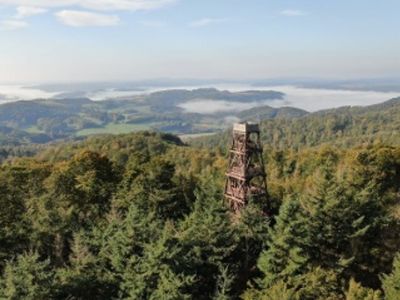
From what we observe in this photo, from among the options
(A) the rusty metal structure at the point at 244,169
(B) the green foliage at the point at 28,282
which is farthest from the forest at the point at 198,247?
(A) the rusty metal structure at the point at 244,169

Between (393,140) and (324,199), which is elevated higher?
(324,199)

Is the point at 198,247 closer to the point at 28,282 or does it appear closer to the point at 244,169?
the point at 28,282

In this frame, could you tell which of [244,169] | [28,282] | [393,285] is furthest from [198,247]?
[393,285]

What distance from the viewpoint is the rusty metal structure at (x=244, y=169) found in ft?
127

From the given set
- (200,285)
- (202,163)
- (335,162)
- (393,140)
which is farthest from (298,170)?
(393,140)

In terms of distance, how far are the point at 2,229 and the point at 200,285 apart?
1560cm

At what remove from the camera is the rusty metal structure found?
3866 cm

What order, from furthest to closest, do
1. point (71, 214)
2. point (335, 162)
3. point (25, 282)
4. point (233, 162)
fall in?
point (335, 162), point (233, 162), point (71, 214), point (25, 282)

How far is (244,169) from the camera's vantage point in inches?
1523

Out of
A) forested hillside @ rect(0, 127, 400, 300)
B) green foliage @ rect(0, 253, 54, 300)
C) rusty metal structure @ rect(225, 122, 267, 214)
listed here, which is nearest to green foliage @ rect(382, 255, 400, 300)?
forested hillside @ rect(0, 127, 400, 300)

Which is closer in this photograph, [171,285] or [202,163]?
[171,285]

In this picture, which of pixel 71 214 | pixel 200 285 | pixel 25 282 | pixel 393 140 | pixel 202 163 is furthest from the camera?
pixel 393 140

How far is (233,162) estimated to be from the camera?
4025cm

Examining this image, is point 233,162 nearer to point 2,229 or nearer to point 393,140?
point 2,229
